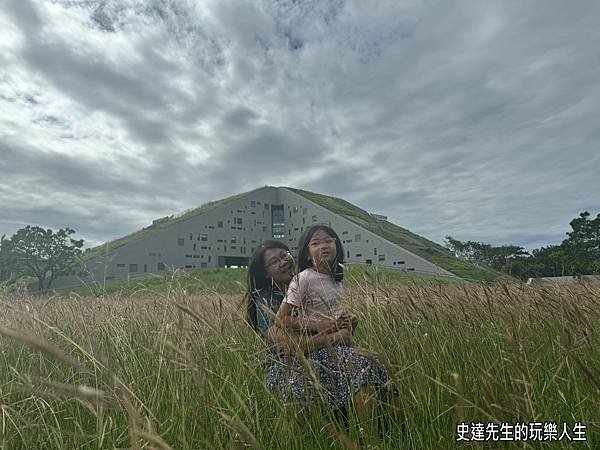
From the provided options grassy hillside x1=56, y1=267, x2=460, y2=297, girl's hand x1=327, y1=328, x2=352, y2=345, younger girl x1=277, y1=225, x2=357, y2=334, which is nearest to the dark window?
grassy hillside x1=56, y1=267, x2=460, y2=297

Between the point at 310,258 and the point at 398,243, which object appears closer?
the point at 310,258

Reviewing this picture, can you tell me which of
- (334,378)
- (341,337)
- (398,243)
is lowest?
(334,378)

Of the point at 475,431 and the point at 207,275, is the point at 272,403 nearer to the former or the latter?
the point at 475,431

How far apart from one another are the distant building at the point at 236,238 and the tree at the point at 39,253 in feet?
5.62

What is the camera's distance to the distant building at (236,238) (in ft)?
141

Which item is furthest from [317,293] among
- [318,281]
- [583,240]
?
[583,240]

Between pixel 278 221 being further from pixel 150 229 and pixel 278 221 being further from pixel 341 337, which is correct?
pixel 341 337

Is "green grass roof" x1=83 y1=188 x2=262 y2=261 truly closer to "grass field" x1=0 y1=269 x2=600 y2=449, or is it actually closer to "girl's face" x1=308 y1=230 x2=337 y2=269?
"grass field" x1=0 y1=269 x2=600 y2=449

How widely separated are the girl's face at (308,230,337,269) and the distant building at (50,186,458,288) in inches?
1383

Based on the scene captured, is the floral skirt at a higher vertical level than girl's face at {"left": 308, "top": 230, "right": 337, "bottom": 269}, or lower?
lower

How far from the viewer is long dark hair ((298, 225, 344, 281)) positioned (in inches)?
120

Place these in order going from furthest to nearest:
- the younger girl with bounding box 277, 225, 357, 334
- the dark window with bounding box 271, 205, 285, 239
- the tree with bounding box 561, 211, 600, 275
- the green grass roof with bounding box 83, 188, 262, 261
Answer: the dark window with bounding box 271, 205, 285, 239, the green grass roof with bounding box 83, 188, 262, 261, the tree with bounding box 561, 211, 600, 275, the younger girl with bounding box 277, 225, 357, 334

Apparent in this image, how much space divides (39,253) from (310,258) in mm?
45746

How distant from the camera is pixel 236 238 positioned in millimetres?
52406
